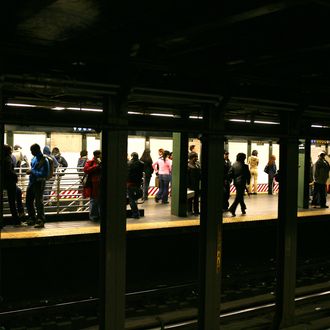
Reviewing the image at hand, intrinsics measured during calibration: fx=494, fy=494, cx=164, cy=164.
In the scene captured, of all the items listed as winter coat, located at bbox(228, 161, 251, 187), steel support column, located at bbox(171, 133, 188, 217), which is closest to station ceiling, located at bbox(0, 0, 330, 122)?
steel support column, located at bbox(171, 133, 188, 217)

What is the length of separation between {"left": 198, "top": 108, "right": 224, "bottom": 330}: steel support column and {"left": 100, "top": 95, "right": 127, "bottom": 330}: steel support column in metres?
0.94

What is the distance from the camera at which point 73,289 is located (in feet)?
26.2

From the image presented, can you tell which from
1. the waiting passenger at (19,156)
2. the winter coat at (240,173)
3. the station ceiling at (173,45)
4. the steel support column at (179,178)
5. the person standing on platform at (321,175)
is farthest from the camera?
the person standing on platform at (321,175)

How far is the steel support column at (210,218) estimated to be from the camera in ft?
15.9

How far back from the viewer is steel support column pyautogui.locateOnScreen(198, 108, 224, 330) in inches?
191

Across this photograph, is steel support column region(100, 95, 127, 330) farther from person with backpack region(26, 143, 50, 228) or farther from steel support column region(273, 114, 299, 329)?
person with backpack region(26, 143, 50, 228)

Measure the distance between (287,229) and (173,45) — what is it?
2.50m

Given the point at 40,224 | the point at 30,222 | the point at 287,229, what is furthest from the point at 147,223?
the point at 287,229

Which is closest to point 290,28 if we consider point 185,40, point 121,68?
point 185,40

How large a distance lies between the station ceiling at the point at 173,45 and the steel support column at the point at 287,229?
53cm

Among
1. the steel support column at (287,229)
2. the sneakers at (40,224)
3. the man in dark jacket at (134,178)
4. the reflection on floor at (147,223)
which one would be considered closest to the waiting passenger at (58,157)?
the reflection on floor at (147,223)

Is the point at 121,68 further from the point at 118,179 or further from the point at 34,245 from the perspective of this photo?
the point at 34,245

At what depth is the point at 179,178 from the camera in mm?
11570

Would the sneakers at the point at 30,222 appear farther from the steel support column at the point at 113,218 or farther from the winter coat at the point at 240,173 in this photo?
the steel support column at the point at 113,218
